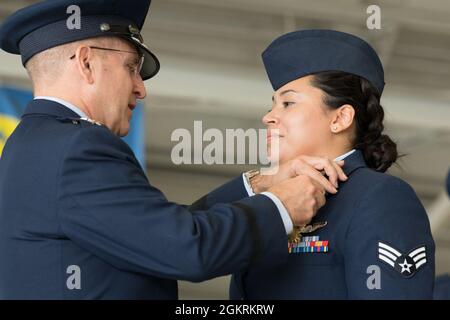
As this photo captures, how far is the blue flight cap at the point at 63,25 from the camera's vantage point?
2.15m

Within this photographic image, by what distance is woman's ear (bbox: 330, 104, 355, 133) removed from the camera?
2.36 meters

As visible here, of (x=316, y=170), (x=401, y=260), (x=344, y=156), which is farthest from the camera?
(x=344, y=156)

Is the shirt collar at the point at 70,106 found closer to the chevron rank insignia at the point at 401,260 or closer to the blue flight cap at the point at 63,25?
the blue flight cap at the point at 63,25

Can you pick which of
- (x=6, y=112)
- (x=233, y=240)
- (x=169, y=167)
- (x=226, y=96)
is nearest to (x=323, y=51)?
(x=233, y=240)

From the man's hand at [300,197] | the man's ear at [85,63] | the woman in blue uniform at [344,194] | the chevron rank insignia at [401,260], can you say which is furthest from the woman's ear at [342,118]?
the man's ear at [85,63]

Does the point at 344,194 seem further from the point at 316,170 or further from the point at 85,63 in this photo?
the point at 85,63

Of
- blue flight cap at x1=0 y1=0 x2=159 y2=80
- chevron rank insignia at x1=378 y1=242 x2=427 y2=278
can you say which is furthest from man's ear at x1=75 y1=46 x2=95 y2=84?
chevron rank insignia at x1=378 y1=242 x2=427 y2=278

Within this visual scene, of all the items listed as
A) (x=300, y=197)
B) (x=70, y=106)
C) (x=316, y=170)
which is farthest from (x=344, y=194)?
(x=70, y=106)

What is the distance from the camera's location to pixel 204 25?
6.20 metres

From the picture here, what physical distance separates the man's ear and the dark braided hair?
1.81ft

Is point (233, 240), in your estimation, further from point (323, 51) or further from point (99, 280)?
point (323, 51)

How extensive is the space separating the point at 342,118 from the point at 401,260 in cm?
43

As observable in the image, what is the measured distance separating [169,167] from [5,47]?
7.46 meters

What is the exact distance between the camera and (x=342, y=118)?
7.75ft
